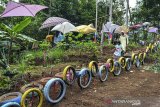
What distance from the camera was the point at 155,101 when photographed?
7715 millimetres

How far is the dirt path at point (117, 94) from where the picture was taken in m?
7.30

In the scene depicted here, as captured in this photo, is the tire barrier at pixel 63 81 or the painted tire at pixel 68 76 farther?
the painted tire at pixel 68 76

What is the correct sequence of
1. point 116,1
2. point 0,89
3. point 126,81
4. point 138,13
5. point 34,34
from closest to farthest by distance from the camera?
point 0,89 < point 126,81 < point 34,34 < point 138,13 < point 116,1

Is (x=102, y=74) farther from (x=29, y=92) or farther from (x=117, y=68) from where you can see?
(x=29, y=92)

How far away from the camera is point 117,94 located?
823 centimetres

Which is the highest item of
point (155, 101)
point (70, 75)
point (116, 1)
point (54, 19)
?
point (116, 1)

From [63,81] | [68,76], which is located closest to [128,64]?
[68,76]

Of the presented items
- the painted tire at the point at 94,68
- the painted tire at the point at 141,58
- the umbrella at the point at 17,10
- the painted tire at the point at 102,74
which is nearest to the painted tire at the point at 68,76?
the painted tire at the point at 94,68

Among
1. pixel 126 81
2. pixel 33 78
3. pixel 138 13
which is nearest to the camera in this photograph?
pixel 33 78

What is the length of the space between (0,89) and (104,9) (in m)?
31.4

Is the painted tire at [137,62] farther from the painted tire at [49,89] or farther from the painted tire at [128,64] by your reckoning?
the painted tire at [49,89]

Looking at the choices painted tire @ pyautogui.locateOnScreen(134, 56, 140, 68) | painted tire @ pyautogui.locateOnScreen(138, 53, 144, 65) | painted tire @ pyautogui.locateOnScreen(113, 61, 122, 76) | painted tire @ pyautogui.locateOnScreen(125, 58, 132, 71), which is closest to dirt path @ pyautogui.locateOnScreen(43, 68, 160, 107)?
painted tire @ pyautogui.locateOnScreen(113, 61, 122, 76)

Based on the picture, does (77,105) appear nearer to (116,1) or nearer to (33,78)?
(33,78)

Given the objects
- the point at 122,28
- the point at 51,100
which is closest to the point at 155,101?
the point at 51,100
